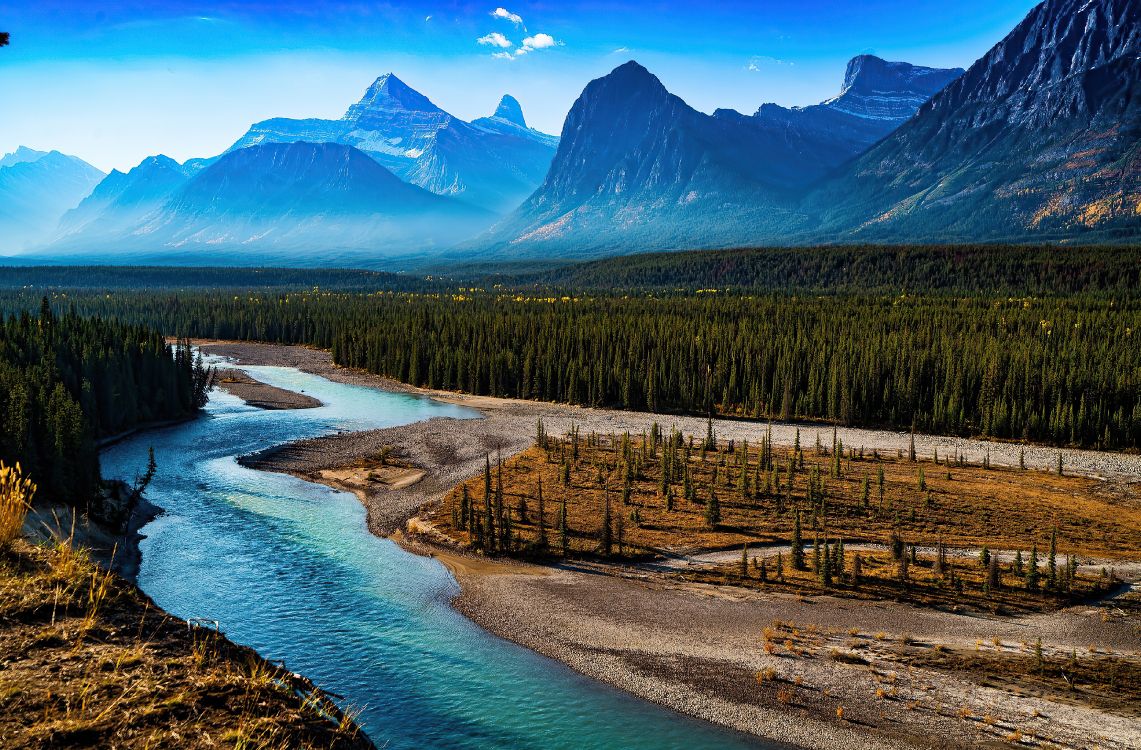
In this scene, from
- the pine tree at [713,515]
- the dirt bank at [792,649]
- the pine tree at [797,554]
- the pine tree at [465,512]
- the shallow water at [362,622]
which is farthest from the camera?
the pine tree at [465,512]

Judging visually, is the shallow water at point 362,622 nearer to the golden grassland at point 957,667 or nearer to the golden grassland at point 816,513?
the golden grassland at point 957,667

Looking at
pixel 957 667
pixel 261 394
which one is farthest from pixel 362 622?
pixel 261 394

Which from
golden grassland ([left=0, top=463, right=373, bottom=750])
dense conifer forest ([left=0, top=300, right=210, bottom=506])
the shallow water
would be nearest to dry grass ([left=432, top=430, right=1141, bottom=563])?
the shallow water

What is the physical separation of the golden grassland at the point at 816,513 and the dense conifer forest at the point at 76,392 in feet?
66.9

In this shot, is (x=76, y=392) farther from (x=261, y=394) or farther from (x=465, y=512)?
(x=465, y=512)

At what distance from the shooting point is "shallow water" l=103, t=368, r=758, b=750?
85.0 feet

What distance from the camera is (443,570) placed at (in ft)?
133

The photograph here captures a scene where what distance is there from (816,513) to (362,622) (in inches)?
1032

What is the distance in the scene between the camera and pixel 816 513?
152 feet

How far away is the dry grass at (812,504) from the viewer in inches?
1736

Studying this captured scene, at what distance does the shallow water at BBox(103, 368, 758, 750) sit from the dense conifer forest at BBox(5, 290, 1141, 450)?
158 ft

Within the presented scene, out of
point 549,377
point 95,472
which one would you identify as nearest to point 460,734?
point 95,472

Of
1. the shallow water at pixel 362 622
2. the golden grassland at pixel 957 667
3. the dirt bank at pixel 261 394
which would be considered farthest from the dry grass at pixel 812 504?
the dirt bank at pixel 261 394

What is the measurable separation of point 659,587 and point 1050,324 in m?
99.3
